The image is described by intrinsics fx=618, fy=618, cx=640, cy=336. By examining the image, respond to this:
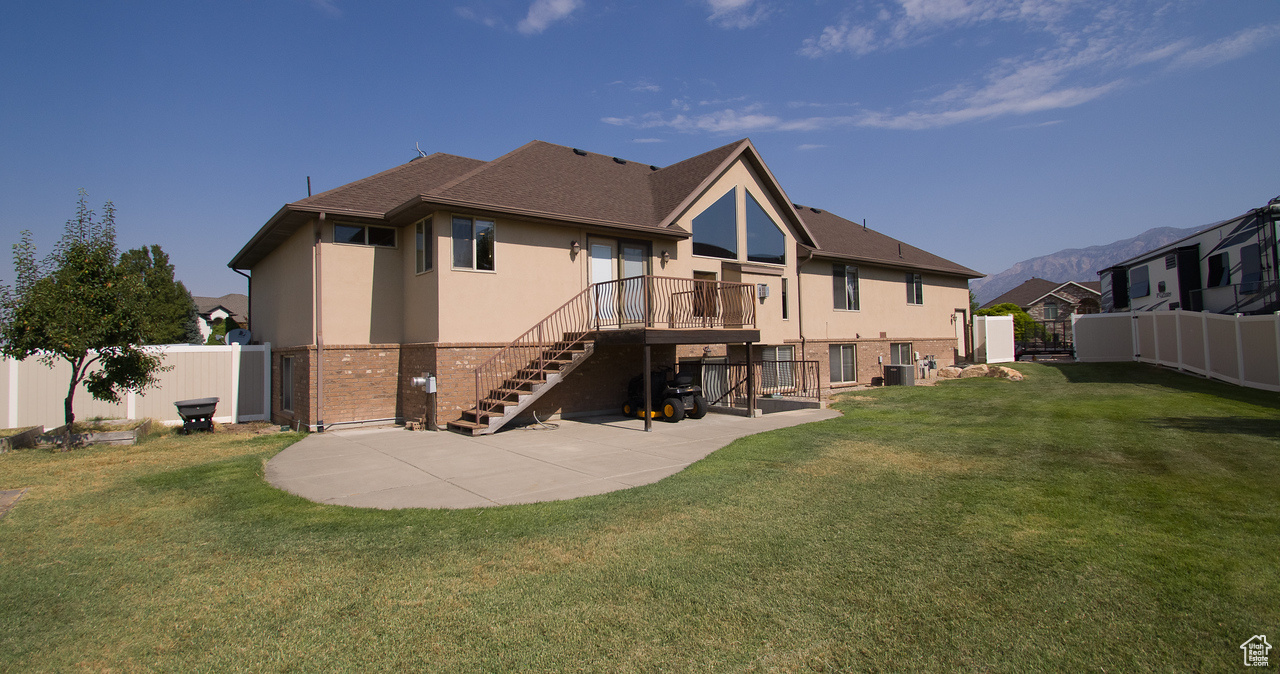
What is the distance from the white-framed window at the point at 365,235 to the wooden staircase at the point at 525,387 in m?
4.46

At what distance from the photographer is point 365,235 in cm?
1387

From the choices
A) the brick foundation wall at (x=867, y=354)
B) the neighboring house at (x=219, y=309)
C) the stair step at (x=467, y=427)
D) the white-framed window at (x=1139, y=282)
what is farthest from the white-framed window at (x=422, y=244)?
the neighboring house at (x=219, y=309)

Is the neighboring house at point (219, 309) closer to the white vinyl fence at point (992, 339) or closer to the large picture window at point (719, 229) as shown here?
the large picture window at point (719, 229)

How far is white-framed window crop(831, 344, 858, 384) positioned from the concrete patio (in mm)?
8164

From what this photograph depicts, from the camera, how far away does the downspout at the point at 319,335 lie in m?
12.8

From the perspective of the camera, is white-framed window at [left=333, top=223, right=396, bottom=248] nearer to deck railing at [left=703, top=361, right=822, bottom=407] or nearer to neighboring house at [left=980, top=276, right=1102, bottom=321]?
deck railing at [left=703, top=361, right=822, bottom=407]

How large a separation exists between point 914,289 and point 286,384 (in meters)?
21.6

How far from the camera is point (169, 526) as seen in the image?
5.74 metres

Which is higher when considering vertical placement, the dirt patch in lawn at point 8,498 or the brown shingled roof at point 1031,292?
the brown shingled roof at point 1031,292

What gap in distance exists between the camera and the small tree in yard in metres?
10.5

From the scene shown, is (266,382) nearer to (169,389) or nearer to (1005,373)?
(169,389)

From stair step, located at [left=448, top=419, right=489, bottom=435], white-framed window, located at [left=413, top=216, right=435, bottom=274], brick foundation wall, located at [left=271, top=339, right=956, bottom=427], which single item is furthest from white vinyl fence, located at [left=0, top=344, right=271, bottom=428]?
stair step, located at [left=448, top=419, right=489, bottom=435]

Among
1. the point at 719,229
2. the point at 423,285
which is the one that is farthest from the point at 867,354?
the point at 423,285

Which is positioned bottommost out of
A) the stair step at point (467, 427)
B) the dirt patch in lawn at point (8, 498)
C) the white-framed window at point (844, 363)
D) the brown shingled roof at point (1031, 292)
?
the dirt patch in lawn at point (8, 498)
